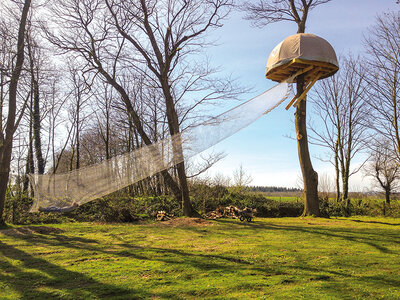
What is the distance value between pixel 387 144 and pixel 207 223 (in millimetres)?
8222

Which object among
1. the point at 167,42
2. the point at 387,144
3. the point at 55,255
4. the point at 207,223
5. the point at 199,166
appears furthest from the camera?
the point at 199,166

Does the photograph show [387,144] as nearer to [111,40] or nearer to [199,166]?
[199,166]

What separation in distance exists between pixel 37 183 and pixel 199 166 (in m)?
6.88

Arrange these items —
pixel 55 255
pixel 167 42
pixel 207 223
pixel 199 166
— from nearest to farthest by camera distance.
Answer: pixel 55 255 < pixel 207 223 < pixel 167 42 < pixel 199 166

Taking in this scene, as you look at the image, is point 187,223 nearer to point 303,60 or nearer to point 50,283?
point 303,60

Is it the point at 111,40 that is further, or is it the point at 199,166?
the point at 199,166

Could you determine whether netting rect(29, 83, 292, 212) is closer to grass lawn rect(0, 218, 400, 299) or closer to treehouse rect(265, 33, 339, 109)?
treehouse rect(265, 33, 339, 109)

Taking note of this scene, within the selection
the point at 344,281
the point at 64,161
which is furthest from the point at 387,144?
the point at 64,161

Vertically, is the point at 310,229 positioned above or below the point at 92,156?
below

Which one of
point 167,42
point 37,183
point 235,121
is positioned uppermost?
point 167,42

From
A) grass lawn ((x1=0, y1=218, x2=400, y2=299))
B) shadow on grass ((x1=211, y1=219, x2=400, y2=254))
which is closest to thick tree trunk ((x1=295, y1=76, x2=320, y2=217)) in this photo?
shadow on grass ((x1=211, y1=219, x2=400, y2=254))

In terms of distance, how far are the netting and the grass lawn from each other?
2.84 ft

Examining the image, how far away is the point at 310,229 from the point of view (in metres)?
6.71

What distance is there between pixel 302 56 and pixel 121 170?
4514 millimetres
